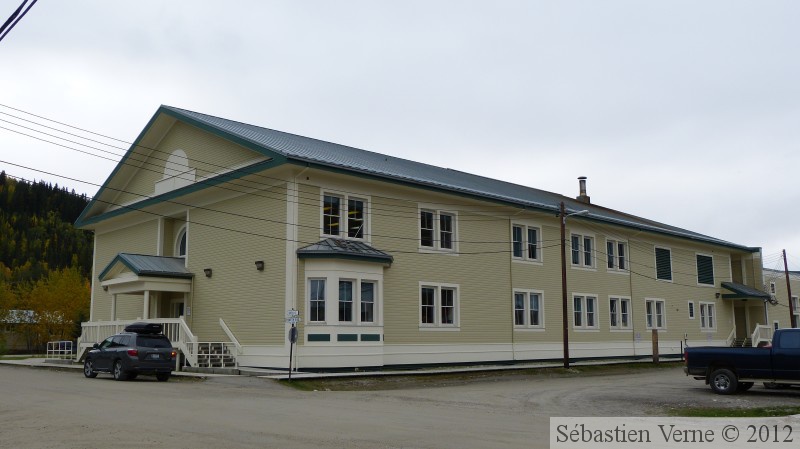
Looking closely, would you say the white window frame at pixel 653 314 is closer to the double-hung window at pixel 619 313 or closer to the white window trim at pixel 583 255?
the double-hung window at pixel 619 313

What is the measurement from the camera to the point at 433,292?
28641mm

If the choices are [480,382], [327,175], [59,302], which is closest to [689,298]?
[480,382]

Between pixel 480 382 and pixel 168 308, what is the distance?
13.9 metres

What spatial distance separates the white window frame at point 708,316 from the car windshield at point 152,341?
3248cm

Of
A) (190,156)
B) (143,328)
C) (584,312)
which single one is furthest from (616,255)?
(143,328)

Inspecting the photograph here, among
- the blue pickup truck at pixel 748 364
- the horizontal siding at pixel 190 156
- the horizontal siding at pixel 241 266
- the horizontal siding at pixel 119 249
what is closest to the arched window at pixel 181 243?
the horizontal siding at pixel 119 249

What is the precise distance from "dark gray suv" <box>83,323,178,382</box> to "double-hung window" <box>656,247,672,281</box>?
2793 centimetres

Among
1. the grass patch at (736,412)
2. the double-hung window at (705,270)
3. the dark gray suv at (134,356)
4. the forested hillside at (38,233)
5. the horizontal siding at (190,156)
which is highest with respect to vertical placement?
the forested hillside at (38,233)

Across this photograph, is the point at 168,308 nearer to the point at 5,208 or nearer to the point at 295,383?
the point at 295,383

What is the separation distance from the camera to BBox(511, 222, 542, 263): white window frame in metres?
32.5

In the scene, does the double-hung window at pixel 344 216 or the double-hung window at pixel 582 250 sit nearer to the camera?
the double-hung window at pixel 344 216

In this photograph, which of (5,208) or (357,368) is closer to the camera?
(357,368)

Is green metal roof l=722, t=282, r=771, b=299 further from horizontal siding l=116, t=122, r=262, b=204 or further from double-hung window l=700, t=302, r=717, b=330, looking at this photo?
horizontal siding l=116, t=122, r=262, b=204

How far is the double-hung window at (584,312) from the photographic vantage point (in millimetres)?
35219
